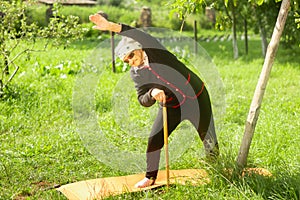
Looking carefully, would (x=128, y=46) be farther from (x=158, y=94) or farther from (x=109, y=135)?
(x=109, y=135)

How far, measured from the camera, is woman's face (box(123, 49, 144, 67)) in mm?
4286

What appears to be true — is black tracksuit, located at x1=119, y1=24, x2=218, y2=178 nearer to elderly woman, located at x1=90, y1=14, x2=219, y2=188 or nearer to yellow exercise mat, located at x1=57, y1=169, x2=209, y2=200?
elderly woman, located at x1=90, y1=14, x2=219, y2=188

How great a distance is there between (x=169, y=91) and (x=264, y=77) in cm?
78

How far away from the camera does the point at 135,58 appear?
169 inches

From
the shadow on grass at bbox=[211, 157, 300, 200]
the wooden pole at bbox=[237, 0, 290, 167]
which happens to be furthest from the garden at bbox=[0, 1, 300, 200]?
the wooden pole at bbox=[237, 0, 290, 167]

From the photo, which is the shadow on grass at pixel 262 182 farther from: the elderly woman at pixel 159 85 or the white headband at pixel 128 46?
the white headband at pixel 128 46

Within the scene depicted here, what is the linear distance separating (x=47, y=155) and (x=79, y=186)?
1.06 meters

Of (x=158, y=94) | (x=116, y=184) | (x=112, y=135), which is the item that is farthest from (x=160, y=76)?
(x=112, y=135)

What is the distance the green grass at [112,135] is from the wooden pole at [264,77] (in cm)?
16

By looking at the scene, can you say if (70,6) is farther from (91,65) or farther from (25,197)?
(25,197)

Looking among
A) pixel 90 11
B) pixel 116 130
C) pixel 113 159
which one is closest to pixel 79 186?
pixel 113 159

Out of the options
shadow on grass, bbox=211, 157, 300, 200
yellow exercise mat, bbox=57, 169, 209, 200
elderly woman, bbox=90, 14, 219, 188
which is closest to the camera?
shadow on grass, bbox=211, 157, 300, 200

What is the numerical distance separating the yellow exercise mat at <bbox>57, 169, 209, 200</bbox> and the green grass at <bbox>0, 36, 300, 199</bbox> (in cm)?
9

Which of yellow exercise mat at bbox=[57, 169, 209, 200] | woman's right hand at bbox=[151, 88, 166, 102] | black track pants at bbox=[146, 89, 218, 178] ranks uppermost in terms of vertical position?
woman's right hand at bbox=[151, 88, 166, 102]
